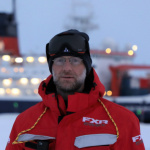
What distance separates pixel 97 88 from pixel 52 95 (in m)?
0.39

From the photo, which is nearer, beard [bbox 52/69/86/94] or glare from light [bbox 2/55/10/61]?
beard [bbox 52/69/86/94]

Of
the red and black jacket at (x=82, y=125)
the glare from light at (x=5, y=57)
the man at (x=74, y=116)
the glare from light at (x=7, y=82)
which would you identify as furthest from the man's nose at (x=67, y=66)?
the glare from light at (x=5, y=57)

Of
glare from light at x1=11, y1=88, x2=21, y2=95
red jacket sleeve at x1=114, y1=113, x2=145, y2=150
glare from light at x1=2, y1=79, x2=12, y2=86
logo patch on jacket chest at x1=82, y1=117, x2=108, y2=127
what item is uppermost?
logo patch on jacket chest at x1=82, y1=117, x2=108, y2=127

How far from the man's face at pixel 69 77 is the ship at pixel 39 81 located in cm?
984

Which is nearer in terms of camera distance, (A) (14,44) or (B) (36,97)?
(B) (36,97)

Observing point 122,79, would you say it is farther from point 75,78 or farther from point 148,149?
point 75,78

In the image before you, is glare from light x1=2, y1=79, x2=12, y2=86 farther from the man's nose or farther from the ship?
the man's nose

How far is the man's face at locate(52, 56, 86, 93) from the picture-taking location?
1764 millimetres

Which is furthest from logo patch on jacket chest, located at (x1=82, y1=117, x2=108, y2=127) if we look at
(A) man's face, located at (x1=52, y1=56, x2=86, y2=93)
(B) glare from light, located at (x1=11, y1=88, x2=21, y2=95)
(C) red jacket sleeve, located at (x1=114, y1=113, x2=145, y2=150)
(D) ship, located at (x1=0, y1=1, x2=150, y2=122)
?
(B) glare from light, located at (x1=11, y1=88, x2=21, y2=95)

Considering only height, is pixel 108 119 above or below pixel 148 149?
above

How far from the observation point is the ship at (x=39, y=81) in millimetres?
11602

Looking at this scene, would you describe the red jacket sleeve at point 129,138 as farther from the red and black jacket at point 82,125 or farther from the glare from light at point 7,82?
the glare from light at point 7,82

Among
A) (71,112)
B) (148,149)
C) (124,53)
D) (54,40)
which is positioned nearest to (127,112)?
(71,112)

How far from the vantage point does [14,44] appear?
534 inches
